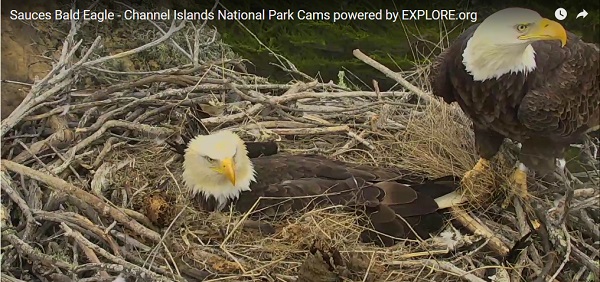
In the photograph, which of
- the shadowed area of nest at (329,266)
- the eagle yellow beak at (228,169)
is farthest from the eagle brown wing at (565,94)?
the eagle yellow beak at (228,169)

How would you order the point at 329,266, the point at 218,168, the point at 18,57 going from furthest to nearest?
the point at 18,57, the point at 218,168, the point at 329,266

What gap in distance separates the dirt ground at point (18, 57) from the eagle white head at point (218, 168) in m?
0.31

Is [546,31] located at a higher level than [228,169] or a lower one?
higher

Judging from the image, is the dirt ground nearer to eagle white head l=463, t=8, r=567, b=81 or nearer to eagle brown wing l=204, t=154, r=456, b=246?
eagle brown wing l=204, t=154, r=456, b=246

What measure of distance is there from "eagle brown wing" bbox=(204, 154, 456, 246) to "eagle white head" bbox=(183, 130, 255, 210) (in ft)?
0.07

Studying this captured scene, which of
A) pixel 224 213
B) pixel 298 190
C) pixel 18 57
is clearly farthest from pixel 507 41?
pixel 18 57

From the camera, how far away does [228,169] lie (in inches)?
42.3

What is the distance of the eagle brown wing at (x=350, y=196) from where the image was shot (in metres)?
1.10

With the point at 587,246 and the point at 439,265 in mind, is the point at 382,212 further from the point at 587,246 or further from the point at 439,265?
the point at 587,246

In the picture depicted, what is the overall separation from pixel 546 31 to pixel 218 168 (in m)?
0.55

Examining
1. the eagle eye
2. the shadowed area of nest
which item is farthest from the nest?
the eagle eye

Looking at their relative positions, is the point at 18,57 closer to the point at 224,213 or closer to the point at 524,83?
the point at 224,213

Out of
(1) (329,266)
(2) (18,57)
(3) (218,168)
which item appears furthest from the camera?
(2) (18,57)

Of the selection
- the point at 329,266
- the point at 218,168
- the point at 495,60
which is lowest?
the point at 329,266
